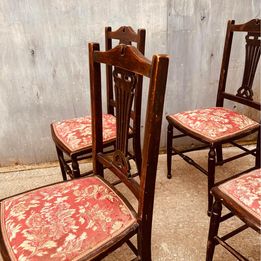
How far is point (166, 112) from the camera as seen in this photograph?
2.30 meters

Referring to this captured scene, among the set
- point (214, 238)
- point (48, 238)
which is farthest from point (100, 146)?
point (214, 238)

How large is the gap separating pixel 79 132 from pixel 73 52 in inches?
27.7

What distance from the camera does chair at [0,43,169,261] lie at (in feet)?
2.80

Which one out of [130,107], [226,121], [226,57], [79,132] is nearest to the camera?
[130,107]

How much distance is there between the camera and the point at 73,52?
201cm

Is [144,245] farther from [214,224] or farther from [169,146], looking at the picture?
[169,146]

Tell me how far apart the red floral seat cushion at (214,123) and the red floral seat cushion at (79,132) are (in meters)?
0.45

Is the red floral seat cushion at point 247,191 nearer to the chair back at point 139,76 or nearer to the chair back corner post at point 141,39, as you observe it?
the chair back at point 139,76

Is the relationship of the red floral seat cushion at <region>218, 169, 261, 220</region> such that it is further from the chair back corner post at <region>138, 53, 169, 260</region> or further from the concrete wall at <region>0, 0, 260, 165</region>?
the concrete wall at <region>0, 0, 260, 165</region>

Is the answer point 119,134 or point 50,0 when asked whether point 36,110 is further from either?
point 119,134

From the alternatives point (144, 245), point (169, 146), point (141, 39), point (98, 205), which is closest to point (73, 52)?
point (141, 39)

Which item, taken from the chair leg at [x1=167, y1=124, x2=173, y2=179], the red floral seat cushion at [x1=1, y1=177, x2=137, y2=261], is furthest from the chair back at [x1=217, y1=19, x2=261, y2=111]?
the red floral seat cushion at [x1=1, y1=177, x2=137, y2=261]

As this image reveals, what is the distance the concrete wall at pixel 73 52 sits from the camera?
1909 millimetres

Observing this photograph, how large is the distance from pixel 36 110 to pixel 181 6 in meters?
1.32
